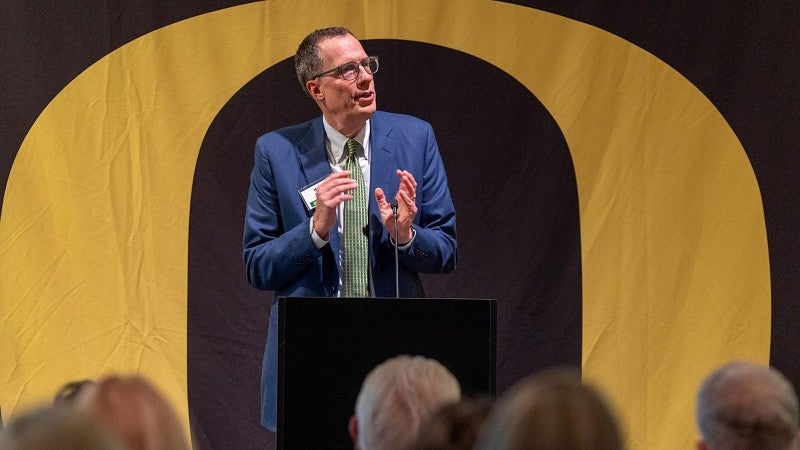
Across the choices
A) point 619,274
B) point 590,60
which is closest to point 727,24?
point 590,60

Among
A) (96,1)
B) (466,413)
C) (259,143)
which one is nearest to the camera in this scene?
(466,413)

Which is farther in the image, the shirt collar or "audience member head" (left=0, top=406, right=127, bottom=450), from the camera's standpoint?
the shirt collar

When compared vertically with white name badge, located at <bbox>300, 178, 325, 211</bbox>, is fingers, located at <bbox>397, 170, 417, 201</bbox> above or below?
above

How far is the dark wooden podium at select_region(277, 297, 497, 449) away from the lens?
3.25 m

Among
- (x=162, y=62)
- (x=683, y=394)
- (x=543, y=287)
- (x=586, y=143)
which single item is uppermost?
(x=162, y=62)

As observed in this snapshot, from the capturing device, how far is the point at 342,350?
10.8ft

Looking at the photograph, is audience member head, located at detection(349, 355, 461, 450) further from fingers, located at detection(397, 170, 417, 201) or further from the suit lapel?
the suit lapel

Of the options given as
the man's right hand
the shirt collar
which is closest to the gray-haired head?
the shirt collar

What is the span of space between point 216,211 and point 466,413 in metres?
3.21

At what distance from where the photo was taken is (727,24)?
4805 mm

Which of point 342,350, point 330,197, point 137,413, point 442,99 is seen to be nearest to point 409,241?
point 330,197

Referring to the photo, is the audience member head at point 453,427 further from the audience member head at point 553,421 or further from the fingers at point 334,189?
the fingers at point 334,189

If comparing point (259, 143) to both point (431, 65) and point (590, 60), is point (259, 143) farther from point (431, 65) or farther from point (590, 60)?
Result: point (590, 60)

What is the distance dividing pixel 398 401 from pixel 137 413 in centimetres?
53
